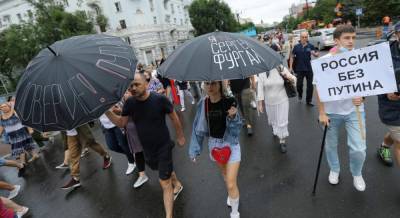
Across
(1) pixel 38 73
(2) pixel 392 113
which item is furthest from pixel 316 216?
(1) pixel 38 73

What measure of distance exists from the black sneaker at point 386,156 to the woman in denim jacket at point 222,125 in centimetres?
233

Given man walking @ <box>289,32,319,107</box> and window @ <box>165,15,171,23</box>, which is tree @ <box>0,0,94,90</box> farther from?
man walking @ <box>289,32,319,107</box>

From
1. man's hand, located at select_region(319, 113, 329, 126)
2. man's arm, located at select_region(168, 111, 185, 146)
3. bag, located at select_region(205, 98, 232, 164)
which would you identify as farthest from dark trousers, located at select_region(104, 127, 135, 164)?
man's hand, located at select_region(319, 113, 329, 126)

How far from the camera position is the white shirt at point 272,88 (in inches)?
163

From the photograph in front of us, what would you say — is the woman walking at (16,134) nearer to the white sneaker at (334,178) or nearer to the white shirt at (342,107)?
Answer: the white shirt at (342,107)

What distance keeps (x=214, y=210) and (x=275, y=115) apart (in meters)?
2.06

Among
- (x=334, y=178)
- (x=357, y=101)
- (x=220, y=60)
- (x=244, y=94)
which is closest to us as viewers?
(x=220, y=60)

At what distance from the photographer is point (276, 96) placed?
4.21 metres

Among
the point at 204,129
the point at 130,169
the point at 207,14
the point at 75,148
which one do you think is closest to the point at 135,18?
the point at 207,14

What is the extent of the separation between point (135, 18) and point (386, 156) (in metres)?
40.3

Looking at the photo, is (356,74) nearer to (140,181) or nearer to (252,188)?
(252,188)

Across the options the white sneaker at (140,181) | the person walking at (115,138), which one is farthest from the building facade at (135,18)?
the white sneaker at (140,181)

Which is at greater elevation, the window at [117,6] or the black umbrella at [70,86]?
the window at [117,6]

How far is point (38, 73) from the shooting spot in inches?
75.4
